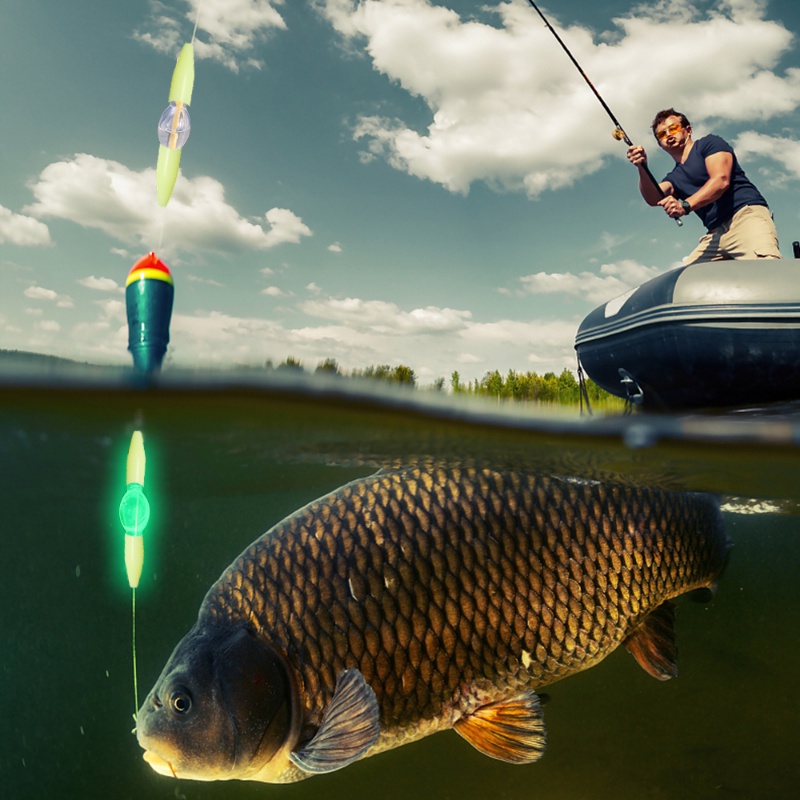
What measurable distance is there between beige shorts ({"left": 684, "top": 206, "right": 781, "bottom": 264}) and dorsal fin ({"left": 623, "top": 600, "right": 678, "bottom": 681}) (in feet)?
19.8

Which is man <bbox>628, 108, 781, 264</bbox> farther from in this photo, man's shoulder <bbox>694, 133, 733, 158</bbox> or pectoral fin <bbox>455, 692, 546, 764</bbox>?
pectoral fin <bbox>455, 692, 546, 764</bbox>

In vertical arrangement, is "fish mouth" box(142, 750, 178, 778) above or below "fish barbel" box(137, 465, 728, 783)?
below

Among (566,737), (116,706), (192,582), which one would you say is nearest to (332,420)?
(566,737)

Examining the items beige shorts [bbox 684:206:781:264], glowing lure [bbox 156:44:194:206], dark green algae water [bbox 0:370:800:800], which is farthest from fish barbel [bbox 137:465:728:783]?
beige shorts [bbox 684:206:781:264]

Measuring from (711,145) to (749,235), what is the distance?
44.0 inches

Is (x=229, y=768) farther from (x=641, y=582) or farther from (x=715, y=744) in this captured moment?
(x=715, y=744)

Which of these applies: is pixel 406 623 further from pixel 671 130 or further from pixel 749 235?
pixel 671 130

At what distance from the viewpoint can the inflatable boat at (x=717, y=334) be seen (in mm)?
6953

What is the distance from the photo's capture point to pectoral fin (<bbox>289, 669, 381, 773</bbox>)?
221 centimetres

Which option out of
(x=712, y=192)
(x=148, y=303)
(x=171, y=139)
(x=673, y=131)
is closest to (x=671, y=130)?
(x=673, y=131)

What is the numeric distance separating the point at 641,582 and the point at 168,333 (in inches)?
113

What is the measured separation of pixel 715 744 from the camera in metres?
6.55

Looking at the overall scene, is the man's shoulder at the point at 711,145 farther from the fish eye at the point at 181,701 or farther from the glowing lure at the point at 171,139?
the fish eye at the point at 181,701

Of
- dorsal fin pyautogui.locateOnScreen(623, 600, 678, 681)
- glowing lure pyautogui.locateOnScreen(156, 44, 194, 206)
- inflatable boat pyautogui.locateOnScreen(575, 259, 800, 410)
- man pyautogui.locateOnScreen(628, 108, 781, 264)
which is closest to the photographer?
dorsal fin pyautogui.locateOnScreen(623, 600, 678, 681)
